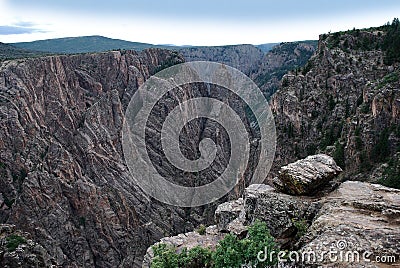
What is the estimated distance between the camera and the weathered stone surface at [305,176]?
14.8 metres

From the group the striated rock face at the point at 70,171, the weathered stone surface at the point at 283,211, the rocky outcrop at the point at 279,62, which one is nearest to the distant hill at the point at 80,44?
the rocky outcrop at the point at 279,62

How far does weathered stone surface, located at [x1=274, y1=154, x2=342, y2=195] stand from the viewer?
14.8 metres

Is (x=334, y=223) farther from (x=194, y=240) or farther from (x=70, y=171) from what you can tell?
(x=70, y=171)

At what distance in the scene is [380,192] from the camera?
47.3 ft

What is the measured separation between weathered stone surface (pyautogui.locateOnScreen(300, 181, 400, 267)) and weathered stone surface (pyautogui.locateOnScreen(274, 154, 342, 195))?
0.77m

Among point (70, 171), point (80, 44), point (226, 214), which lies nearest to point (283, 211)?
point (226, 214)

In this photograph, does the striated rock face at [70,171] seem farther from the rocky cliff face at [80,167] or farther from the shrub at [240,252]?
the shrub at [240,252]

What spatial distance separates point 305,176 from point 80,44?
424ft

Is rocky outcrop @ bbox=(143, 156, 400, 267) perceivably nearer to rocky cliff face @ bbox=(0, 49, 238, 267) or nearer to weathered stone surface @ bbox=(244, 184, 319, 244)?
weathered stone surface @ bbox=(244, 184, 319, 244)

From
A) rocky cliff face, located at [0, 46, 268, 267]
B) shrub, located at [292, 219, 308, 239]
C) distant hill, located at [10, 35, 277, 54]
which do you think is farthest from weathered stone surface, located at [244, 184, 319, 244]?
distant hill, located at [10, 35, 277, 54]

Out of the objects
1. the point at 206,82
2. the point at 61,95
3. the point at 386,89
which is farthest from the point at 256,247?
the point at 206,82

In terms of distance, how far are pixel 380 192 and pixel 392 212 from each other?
2425mm

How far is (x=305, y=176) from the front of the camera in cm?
1483

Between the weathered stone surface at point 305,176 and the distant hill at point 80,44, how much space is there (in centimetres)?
11295
